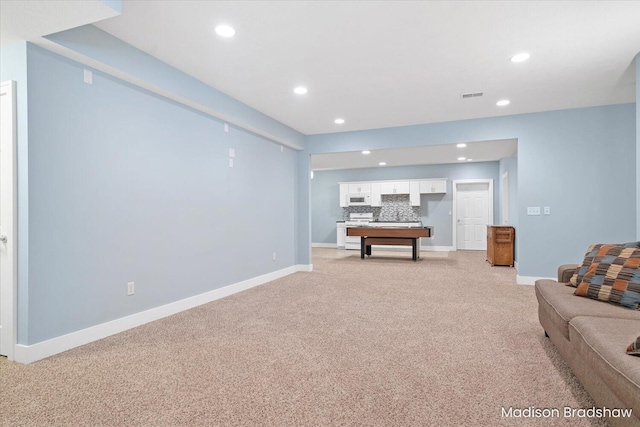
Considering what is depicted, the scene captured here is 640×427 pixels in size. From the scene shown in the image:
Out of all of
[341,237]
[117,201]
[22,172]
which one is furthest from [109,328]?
[341,237]

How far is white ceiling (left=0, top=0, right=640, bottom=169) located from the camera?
2.54 meters

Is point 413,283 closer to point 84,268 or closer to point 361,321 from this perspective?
point 361,321

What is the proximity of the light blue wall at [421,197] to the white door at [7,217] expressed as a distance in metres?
9.31

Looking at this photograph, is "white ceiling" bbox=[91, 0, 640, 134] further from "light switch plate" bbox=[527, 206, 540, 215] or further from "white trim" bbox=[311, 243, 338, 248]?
"white trim" bbox=[311, 243, 338, 248]

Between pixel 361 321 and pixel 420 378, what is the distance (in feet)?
4.06

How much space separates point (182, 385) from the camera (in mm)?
2168

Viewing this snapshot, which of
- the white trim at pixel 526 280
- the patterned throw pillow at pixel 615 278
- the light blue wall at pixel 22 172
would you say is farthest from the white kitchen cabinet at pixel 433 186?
the light blue wall at pixel 22 172

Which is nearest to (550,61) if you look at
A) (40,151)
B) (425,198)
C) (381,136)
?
(381,136)

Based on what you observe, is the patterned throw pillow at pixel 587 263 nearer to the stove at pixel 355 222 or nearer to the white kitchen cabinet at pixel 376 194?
the stove at pixel 355 222

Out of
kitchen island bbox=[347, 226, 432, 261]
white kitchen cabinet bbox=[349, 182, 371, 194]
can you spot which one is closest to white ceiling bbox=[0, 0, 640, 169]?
kitchen island bbox=[347, 226, 432, 261]

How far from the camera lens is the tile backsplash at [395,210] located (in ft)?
34.9

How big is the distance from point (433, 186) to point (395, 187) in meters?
1.09

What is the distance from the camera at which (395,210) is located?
10.8 metres

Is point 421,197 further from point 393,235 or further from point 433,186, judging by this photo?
point 393,235
